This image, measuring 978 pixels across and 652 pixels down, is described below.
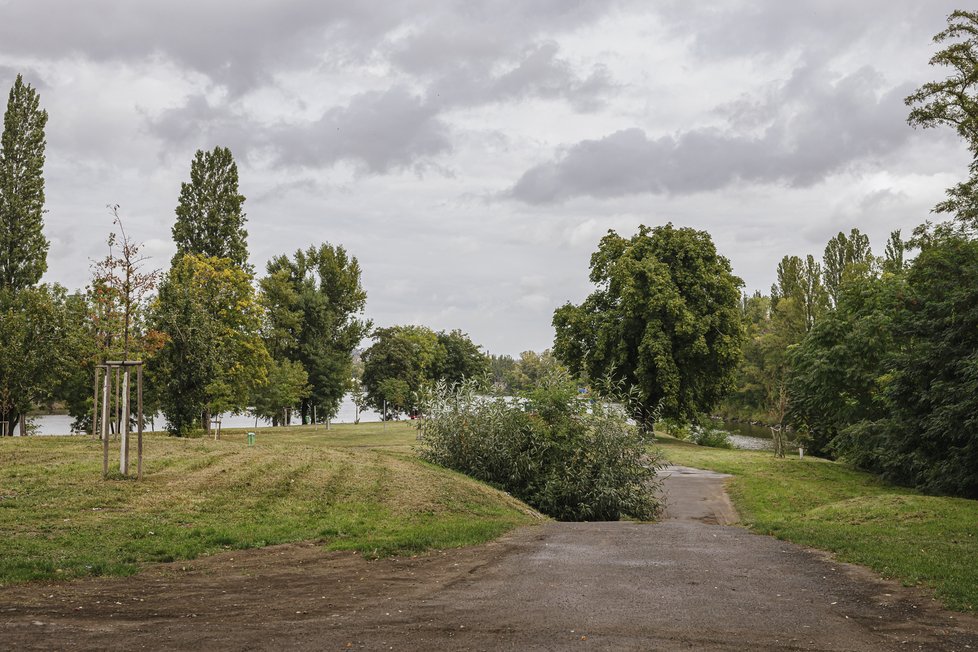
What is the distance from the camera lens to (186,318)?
103 feet

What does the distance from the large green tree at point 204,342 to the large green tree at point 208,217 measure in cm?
224

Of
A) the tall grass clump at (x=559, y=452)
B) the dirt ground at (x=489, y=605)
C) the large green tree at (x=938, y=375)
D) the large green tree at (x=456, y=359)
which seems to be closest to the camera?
the dirt ground at (x=489, y=605)

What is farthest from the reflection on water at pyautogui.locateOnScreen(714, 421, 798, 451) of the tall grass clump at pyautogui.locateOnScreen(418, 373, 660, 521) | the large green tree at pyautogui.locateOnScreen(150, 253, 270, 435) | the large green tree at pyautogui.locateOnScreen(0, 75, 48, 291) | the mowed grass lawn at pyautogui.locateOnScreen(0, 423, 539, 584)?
the large green tree at pyautogui.locateOnScreen(0, 75, 48, 291)

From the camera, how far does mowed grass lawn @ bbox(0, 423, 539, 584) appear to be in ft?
39.5

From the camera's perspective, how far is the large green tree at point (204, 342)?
30.9 m

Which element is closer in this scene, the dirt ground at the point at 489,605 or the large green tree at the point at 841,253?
the dirt ground at the point at 489,605

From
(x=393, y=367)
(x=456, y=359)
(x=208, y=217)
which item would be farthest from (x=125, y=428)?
(x=456, y=359)

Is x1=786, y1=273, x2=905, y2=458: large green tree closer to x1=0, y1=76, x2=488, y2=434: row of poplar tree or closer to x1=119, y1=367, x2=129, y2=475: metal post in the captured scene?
x1=0, y1=76, x2=488, y2=434: row of poplar tree

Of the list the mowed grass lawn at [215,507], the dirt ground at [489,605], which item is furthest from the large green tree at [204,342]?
the dirt ground at [489,605]

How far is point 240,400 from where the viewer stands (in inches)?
2020

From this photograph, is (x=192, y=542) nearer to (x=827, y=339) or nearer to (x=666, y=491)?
(x=666, y=491)

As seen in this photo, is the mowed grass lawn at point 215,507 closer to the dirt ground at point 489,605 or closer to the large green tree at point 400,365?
the dirt ground at point 489,605

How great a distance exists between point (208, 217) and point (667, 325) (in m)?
32.8

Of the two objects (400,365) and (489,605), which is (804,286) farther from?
(489,605)
